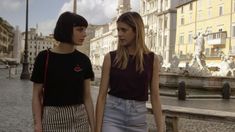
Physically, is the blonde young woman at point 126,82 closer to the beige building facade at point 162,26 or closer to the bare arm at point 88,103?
the bare arm at point 88,103

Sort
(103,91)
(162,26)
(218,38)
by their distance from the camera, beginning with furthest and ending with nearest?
(162,26) → (218,38) → (103,91)

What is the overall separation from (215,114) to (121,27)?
348cm

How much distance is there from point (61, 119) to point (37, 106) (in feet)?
0.67

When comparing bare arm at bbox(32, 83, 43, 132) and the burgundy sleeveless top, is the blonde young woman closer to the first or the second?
the burgundy sleeveless top

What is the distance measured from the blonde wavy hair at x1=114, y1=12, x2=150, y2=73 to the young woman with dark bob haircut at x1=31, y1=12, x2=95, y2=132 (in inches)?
10.1

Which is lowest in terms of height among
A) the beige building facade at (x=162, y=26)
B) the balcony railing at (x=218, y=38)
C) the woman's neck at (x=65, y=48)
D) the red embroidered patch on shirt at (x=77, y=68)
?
the red embroidered patch on shirt at (x=77, y=68)

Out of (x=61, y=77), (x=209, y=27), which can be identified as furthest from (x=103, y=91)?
(x=209, y=27)

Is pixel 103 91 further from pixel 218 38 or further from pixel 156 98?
pixel 218 38

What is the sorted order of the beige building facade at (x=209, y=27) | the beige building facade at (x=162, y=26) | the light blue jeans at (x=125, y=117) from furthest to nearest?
the beige building facade at (x=162, y=26) < the beige building facade at (x=209, y=27) < the light blue jeans at (x=125, y=117)

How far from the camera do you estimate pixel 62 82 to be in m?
2.99

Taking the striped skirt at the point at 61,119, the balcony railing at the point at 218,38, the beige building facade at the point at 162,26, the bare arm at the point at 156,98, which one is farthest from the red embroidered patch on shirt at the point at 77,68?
the beige building facade at the point at 162,26

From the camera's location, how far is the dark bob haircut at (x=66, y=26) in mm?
3023

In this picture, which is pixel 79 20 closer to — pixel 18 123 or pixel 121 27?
pixel 121 27

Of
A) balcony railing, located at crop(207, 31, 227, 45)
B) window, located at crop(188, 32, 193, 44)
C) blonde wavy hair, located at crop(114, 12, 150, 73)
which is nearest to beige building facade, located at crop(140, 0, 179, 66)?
window, located at crop(188, 32, 193, 44)
